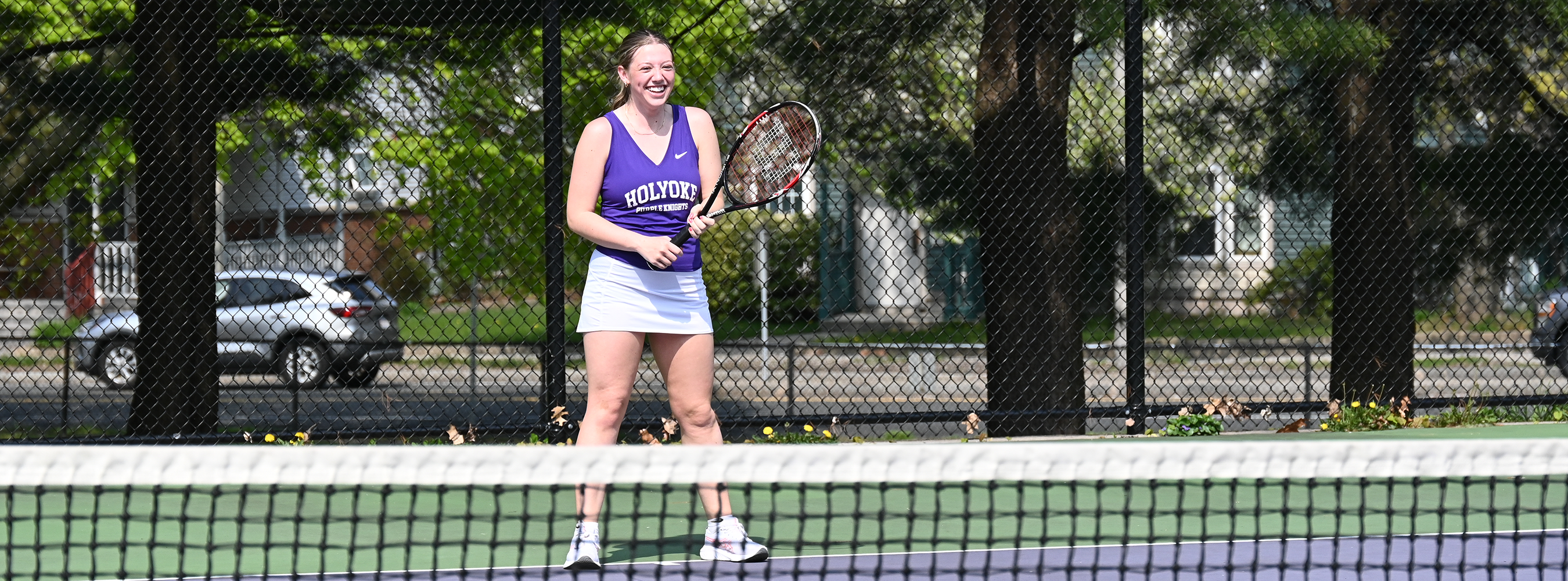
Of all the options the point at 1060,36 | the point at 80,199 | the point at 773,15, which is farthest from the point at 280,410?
the point at 1060,36

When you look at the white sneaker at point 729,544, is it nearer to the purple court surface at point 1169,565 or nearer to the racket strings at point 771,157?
the purple court surface at point 1169,565

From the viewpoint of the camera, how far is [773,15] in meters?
7.55

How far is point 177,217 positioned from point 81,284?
492 centimetres

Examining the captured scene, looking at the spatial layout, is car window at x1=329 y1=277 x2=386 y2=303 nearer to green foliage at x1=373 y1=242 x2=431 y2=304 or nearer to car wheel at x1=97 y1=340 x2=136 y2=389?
green foliage at x1=373 y1=242 x2=431 y2=304

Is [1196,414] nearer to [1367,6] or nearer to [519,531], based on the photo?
[1367,6]

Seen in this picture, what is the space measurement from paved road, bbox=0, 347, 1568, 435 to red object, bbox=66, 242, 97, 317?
64 cm

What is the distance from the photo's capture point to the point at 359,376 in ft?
31.8

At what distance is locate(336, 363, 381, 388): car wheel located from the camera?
371 inches

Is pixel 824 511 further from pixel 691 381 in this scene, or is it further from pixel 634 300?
pixel 634 300

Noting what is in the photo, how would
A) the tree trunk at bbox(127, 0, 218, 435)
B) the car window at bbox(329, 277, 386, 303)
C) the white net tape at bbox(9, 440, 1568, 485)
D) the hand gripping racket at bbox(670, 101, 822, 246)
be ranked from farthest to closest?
the car window at bbox(329, 277, 386, 303), the tree trunk at bbox(127, 0, 218, 435), the hand gripping racket at bbox(670, 101, 822, 246), the white net tape at bbox(9, 440, 1568, 485)

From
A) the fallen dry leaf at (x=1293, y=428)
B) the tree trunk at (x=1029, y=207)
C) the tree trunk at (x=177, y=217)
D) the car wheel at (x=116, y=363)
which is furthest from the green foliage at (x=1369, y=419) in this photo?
the car wheel at (x=116, y=363)

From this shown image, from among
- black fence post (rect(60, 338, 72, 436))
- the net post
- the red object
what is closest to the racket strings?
the net post

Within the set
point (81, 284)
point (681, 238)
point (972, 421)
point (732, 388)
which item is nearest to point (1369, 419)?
point (972, 421)

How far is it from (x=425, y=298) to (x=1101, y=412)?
501 centimetres
